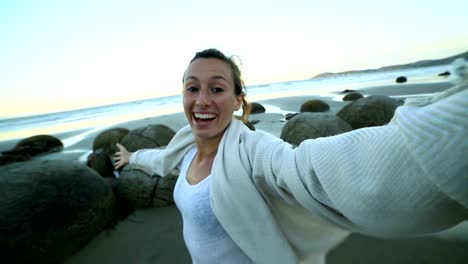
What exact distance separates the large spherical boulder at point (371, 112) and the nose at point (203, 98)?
624cm

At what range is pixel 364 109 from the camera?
6.88m

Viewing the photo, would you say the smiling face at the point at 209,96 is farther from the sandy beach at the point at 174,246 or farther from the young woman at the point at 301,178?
the sandy beach at the point at 174,246

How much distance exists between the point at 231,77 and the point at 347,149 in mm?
1136

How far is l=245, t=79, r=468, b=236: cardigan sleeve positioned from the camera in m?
0.50

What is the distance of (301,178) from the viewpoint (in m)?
0.89

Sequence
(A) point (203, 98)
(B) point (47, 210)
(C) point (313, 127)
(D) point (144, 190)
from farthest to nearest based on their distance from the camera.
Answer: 1. (C) point (313, 127)
2. (D) point (144, 190)
3. (B) point (47, 210)
4. (A) point (203, 98)

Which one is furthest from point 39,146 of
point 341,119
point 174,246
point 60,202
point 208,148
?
point 341,119

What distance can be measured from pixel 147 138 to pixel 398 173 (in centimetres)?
624

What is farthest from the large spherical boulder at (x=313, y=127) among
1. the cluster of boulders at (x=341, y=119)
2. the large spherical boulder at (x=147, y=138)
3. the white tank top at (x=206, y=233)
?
the white tank top at (x=206, y=233)

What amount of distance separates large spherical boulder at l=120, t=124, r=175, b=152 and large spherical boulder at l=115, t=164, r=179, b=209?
2175 mm

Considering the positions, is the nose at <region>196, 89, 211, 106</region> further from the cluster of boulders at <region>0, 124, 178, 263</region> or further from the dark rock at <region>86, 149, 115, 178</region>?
the dark rock at <region>86, 149, 115, 178</region>

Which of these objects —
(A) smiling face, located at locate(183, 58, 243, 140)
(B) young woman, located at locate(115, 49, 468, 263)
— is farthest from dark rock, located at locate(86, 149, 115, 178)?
(A) smiling face, located at locate(183, 58, 243, 140)

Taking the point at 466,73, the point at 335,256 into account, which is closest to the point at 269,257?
the point at 466,73

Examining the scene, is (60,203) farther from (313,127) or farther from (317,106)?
(317,106)
